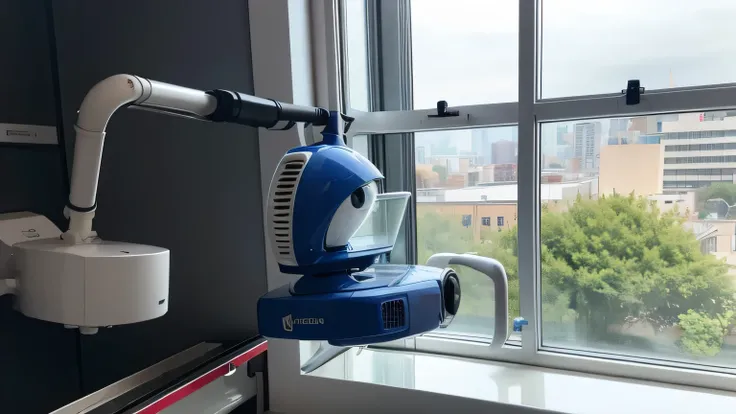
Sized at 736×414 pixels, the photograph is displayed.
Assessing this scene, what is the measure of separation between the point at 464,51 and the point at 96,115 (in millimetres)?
1143

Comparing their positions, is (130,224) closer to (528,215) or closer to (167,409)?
(167,409)

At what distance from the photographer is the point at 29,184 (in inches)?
39.8

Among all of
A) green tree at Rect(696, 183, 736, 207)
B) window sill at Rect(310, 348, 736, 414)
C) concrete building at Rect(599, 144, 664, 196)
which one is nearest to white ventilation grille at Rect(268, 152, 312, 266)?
window sill at Rect(310, 348, 736, 414)

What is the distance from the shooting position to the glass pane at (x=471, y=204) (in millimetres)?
1633

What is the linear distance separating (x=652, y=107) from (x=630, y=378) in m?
0.75

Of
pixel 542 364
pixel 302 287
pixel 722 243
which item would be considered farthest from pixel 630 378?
pixel 302 287

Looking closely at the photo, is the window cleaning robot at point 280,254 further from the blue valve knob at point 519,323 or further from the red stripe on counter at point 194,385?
the blue valve knob at point 519,323

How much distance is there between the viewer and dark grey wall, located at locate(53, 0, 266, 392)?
3.70 ft

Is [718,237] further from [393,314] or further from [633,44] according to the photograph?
[393,314]

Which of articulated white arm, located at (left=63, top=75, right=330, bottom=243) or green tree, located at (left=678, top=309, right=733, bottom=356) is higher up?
articulated white arm, located at (left=63, top=75, right=330, bottom=243)

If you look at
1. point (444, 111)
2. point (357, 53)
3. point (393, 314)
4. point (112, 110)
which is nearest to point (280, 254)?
point (393, 314)

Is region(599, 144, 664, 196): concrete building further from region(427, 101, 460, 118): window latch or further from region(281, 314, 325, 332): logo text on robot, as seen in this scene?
region(281, 314, 325, 332): logo text on robot

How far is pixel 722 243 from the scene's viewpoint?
1397 mm

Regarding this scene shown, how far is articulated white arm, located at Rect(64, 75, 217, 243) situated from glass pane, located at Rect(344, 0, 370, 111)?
87 cm
